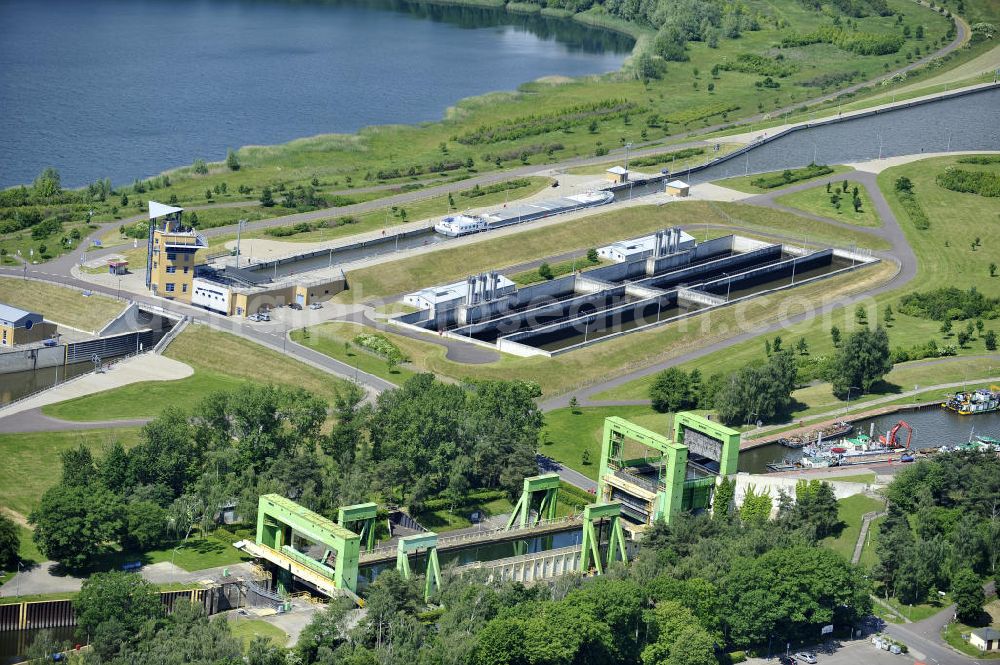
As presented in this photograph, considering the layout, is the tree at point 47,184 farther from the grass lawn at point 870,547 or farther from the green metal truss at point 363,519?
the grass lawn at point 870,547

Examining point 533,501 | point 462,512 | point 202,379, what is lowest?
point 462,512

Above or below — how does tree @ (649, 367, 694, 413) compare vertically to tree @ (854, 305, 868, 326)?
below

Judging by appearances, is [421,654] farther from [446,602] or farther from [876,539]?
[876,539]

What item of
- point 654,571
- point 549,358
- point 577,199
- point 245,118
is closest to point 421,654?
point 654,571

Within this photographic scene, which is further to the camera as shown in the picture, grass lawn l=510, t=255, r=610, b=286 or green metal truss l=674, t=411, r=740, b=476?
grass lawn l=510, t=255, r=610, b=286

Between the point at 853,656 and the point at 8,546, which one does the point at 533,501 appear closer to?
the point at 853,656

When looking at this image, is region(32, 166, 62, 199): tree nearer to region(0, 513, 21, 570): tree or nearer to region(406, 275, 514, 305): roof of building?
region(406, 275, 514, 305): roof of building

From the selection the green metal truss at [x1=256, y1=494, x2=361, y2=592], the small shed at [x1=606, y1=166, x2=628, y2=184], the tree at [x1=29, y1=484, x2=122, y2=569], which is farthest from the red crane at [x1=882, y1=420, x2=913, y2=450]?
the small shed at [x1=606, y1=166, x2=628, y2=184]

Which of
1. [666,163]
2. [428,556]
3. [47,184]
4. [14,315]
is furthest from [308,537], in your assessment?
[666,163]
